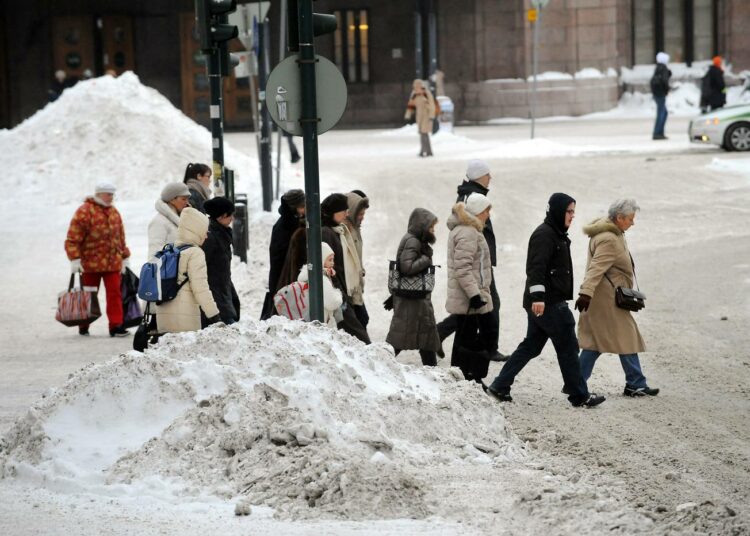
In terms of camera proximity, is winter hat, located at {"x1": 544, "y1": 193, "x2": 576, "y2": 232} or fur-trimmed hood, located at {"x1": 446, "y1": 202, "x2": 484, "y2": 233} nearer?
winter hat, located at {"x1": 544, "y1": 193, "x2": 576, "y2": 232}

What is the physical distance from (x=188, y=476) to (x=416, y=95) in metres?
20.8

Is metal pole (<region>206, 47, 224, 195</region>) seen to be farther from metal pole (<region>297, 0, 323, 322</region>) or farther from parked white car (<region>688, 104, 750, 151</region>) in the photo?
parked white car (<region>688, 104, 750, 151</region>)

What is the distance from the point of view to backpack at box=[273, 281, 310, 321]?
9.89m

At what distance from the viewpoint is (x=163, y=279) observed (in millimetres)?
9828

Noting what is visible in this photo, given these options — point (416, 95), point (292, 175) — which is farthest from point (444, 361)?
point (416, 95)

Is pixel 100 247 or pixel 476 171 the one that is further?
pixel 100 247

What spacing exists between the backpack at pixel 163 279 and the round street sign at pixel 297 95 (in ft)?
3.79

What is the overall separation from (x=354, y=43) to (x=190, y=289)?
102 ft

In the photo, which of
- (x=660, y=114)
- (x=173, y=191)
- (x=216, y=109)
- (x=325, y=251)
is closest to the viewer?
(x=325, y=251)

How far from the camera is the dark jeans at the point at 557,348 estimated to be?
976 cm

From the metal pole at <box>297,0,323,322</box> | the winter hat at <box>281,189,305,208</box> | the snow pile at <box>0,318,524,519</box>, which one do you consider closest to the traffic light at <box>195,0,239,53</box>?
the winter hat at <box>281,189,305,208</box>

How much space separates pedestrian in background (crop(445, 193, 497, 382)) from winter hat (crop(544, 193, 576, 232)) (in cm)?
65

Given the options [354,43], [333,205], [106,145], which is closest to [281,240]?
[333,205]

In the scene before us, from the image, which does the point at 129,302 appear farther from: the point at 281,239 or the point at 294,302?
the point at 294,302
